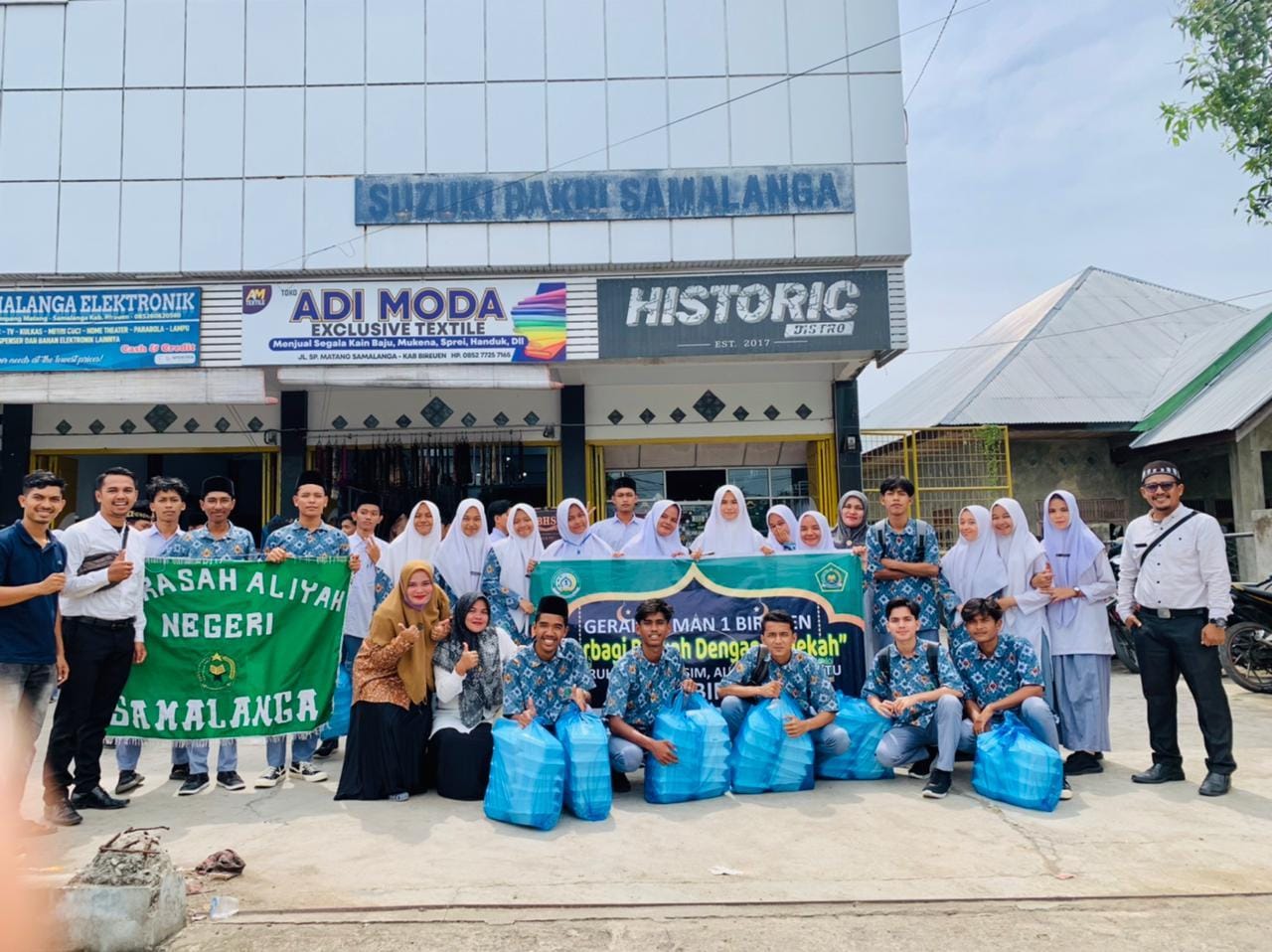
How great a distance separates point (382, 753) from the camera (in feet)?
14.9

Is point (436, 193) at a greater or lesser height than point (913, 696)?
greater

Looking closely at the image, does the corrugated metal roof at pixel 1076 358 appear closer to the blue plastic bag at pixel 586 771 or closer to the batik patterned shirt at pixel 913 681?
the batik patterned shirt at pixel 913 681

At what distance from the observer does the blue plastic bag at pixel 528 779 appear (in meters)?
4.04

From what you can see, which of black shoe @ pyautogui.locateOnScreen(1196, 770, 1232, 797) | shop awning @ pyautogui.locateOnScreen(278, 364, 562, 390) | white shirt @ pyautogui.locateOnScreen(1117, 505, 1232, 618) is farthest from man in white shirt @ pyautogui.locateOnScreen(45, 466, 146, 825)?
shop awning @ pyautogui.locateOnScreen(278, 364, 562, 390)

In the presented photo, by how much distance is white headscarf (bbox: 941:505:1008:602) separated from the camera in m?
5.37

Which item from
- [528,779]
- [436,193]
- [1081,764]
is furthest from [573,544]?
[436,193]

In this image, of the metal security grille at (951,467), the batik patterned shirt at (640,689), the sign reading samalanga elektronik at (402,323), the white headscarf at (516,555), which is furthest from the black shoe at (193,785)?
the metal security grille at (951,467)

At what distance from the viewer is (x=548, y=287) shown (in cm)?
1059

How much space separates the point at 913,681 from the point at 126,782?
429 centimetres

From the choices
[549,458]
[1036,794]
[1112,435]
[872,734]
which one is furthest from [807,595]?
[1112,435]

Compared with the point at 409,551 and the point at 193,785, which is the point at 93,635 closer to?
the point at 193,785

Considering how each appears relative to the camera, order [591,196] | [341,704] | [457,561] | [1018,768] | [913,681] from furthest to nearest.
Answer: [591,196], [457,561], [341,704], [913,681], [1018,768]

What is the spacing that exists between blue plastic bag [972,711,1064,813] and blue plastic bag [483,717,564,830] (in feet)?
6.98

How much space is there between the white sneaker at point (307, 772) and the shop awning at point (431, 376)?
5.85m
